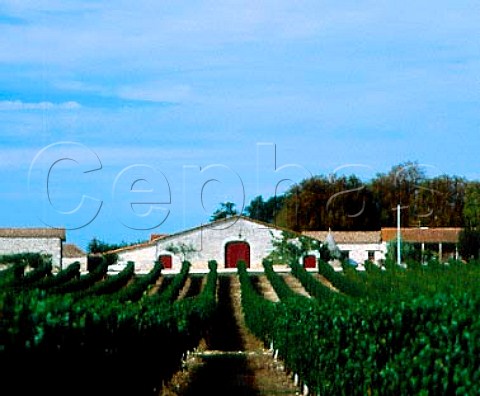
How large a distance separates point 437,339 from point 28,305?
4877 mm

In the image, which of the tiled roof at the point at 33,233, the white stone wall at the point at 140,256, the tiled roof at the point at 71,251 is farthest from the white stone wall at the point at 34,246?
the white stone wall at the point at 140,256

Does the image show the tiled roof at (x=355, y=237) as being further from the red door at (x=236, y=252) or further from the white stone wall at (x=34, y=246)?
the white stone wall at (x=34, y=246)

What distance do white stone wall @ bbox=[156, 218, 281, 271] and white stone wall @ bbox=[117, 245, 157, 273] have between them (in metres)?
1.36

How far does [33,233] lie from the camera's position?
7575 cm

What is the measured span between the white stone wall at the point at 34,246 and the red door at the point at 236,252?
1214 centimetres

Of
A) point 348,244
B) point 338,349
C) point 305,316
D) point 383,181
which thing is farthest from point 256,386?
point 383,181

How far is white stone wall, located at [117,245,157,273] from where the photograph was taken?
7744 centimetres

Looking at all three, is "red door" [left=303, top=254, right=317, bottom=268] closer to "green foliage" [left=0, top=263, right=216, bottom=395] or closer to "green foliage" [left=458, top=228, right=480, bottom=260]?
"green foliage" [left=458, top=228, right=480, bottom=260]

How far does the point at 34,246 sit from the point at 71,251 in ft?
21.5

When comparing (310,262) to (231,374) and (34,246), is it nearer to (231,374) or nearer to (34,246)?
(34,246)

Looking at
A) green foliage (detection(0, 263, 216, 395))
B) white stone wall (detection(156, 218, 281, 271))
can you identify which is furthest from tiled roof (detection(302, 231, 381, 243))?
green foliage (detection(0, 263, 216, 395))

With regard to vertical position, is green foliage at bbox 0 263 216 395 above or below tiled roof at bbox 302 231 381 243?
below

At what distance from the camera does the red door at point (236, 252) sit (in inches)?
3007

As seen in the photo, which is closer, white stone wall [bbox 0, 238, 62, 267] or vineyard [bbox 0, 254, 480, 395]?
vineyard [bbox 0, 254, 480, 395]
